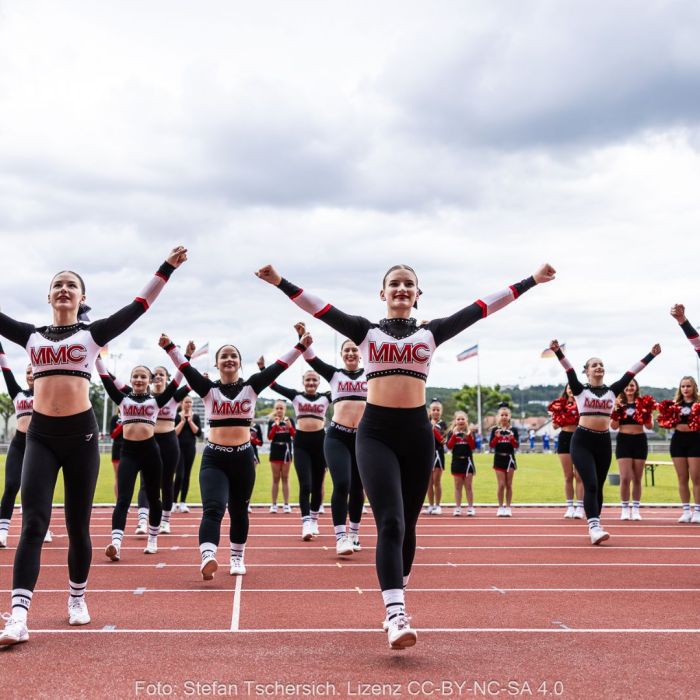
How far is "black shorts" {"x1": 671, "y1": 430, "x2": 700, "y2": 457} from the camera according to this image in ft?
45.5

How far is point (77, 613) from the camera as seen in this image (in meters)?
5.86

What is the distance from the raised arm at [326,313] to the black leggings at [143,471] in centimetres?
531

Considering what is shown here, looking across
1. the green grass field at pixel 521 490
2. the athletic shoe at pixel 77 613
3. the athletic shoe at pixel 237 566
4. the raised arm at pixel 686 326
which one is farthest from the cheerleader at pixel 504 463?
the athletic shoe at pixel 77 613

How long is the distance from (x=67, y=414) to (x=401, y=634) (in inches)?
113

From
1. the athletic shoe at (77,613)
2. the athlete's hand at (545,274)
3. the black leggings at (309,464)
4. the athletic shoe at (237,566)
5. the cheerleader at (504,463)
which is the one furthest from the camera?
the cheerleader at (504,463)

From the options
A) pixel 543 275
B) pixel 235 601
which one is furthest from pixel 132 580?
pixel 543 275

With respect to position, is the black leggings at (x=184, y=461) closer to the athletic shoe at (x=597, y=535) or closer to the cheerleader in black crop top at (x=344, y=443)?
the cheerleader in black crop top at (x=344, y=443)

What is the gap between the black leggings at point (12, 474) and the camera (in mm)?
10602

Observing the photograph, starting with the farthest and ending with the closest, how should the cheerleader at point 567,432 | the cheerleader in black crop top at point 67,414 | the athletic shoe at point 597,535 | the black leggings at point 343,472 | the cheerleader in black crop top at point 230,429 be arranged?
the cheerleader at point 567,432 < the athletic shoe at point 597,535 < the black leggings at point 343,472 < the cheerleader in black crop top at point 230,429 < the cheerleader in black crop top at point 67,414

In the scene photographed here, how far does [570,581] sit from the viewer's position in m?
8.23

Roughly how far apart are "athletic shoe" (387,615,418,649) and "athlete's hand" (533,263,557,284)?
8.92 ft

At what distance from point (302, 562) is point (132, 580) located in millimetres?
2221

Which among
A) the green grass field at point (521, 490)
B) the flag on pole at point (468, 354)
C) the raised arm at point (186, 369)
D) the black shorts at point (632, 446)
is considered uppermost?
the flag on pole at point (468, 354)

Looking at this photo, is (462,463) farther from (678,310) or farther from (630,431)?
(678,310)
